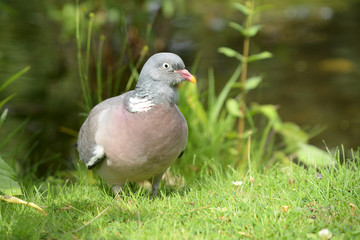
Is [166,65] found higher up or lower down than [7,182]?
higher up

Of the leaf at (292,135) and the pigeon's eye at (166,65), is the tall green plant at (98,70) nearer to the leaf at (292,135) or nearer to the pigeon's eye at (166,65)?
the pigeon's eye at (166,65)

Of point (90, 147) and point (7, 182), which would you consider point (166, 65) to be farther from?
point (7, 182)

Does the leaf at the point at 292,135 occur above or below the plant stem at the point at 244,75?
below

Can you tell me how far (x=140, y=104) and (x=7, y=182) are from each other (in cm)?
101

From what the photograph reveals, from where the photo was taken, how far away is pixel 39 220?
9.73ft

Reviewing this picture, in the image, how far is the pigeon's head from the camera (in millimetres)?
3227

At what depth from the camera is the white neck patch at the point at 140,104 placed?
3.20 meters

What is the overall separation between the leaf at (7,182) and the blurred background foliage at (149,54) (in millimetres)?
1143

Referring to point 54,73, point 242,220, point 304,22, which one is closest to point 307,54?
point 304,22

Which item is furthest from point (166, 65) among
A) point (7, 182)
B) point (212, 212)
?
point (7, 182)

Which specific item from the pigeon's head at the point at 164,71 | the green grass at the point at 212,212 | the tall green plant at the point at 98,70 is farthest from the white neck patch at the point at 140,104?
the tall green plant at the point at 98,70

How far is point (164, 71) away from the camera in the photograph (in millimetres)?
3234

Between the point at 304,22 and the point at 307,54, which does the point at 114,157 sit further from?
the point at 304,22

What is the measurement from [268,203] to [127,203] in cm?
90
